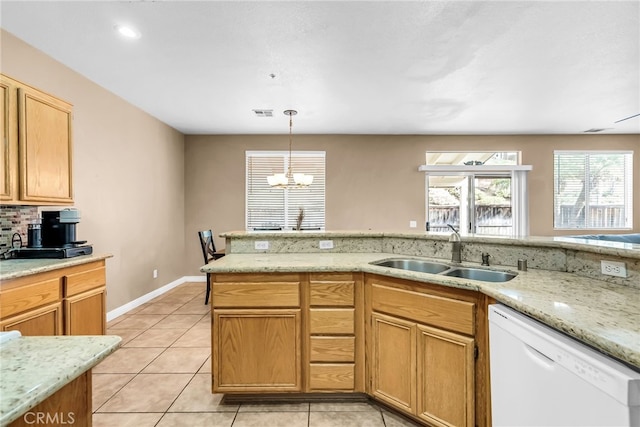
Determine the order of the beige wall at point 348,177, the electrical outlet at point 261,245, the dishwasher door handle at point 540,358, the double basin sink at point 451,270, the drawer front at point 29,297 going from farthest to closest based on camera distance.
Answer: the beige wall at point 348,177
the electrical outlet at point 261,245
the double basin sink at point 451,270
the drawer front at point 29,297
the dishwasher door handle at point 540,358

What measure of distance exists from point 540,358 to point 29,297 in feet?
8.74

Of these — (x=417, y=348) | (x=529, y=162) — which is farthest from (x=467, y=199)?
(x=417, y=348)

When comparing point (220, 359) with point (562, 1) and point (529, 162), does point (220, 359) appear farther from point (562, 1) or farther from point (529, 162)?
point (529, 162)

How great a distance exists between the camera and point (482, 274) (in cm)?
194

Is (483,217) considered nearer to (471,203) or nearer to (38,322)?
(471,203)

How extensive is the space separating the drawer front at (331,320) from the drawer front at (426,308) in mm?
192

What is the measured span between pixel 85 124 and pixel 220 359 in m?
2.93

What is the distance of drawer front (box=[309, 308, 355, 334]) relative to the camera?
195cm

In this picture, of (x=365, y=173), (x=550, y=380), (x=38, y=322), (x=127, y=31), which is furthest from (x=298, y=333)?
(x=365, y=173)

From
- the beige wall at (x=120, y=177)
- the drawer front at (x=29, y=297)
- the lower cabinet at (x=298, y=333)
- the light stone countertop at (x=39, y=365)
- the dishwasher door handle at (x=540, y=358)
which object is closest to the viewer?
the light stone countertop at (x=39, y=365)

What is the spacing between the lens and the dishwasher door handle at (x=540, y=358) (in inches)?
41.5

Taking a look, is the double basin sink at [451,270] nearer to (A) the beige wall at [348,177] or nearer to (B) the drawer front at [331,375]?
(B) the drawer front at [331,375]

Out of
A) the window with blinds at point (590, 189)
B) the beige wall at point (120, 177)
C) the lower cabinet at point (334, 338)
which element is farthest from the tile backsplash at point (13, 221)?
the window with blinds at point (590, 189)

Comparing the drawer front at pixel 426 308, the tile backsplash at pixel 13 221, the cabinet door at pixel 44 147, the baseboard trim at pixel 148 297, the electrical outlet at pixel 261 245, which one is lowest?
the baseboard trim at pixel 148 297
